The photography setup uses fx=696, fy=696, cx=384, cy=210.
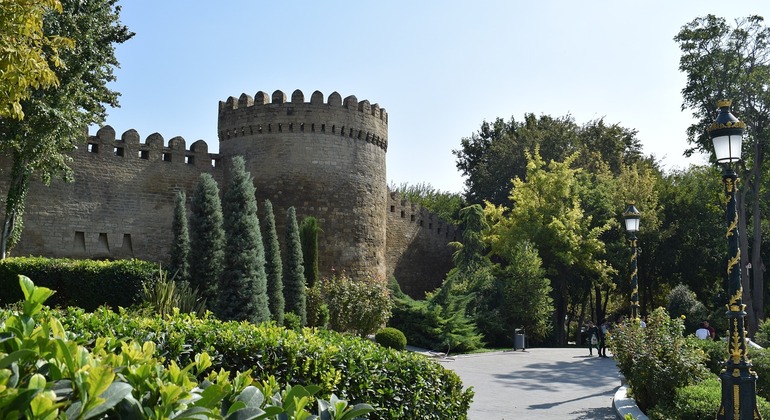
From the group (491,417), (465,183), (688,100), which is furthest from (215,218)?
(465,183)

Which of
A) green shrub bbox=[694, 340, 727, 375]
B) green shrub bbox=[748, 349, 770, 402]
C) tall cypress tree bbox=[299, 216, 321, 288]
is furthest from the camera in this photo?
tall cypress tree bbox=[299, 216, 321, 288]


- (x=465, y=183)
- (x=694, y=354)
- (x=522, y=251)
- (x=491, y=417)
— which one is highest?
(x=465, y=183)

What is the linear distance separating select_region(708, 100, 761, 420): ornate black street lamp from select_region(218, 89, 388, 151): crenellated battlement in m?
18.5

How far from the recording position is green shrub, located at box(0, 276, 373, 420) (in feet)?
6.75

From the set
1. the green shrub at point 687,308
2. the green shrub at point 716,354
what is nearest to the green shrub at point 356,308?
the green shrub at point 716,354

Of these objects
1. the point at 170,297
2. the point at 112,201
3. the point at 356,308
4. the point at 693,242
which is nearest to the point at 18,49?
the point at 170,297

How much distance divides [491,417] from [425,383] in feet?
13.2

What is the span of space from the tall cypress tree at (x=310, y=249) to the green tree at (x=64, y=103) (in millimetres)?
7389

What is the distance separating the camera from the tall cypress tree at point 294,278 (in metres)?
20.8

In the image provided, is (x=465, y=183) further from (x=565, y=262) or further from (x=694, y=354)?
(x=694, y=354)

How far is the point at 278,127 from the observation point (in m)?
25.7

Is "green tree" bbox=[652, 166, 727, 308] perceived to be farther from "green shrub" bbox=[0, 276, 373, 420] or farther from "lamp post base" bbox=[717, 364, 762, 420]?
"green shrub" bbox=[0, 276, 373, 420]

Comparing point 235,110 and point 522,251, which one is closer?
point 235,110

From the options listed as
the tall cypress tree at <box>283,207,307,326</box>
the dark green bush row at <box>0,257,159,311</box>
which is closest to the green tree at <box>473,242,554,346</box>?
the tall cypress tree at <box>283,207,307,326</box>
